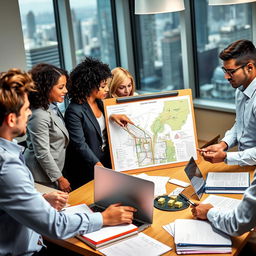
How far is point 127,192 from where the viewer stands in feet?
7.22

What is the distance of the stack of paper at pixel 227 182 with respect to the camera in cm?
249

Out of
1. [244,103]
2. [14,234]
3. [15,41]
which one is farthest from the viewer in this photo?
[15,41]

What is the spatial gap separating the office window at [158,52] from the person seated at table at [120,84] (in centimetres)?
165

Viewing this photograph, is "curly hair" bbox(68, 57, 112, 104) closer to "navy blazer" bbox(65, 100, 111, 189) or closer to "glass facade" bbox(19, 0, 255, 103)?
"navy blazer" bbox(65, 100, 111, 189)

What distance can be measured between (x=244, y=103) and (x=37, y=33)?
2.40m

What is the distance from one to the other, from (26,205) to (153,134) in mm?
1391

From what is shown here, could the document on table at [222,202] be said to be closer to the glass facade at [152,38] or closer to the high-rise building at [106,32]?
the glass facade at [152,38]

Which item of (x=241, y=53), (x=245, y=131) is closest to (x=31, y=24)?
(x=241, y=53)

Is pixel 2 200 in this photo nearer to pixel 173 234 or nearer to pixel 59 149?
pixel 173 234

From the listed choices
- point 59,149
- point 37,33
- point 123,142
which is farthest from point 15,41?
point 123,142

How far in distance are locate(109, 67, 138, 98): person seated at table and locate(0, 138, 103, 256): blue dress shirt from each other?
1.47 meters

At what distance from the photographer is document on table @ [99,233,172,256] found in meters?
1.97

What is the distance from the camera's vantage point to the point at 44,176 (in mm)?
2988

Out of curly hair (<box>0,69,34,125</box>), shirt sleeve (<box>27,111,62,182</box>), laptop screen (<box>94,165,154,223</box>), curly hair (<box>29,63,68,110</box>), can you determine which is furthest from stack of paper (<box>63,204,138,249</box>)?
curly hair (<box>29,63,68,110</box>)
